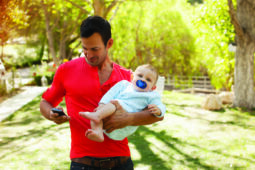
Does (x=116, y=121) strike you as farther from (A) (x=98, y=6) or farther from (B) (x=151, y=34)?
(B) (x=151, y=34)

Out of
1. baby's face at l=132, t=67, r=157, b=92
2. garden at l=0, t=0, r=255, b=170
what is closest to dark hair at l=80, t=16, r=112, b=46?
baby's face at l=132, t=67, r=157, b=92

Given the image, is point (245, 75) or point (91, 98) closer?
point (91, 98)

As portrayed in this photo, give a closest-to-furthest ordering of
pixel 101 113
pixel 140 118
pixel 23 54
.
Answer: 1. pixel 101 113
2. pixel 140 118
3. pixel 23 54

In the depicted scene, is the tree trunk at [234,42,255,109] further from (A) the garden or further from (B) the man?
(B) the man

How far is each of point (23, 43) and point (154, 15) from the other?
16.3 m

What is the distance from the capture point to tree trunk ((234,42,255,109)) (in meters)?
11.3

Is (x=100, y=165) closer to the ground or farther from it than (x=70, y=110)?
closer to the ground

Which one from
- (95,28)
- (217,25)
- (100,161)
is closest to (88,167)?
(100,161)

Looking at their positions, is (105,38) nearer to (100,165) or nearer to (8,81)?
(100,165)

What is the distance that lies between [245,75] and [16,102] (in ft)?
31.0

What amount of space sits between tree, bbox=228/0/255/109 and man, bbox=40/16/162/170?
9.56 meters

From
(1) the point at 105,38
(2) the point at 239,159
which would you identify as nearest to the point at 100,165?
(1) the point at 105,38

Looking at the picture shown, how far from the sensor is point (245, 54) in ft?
37.0

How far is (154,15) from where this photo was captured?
20781 mm
